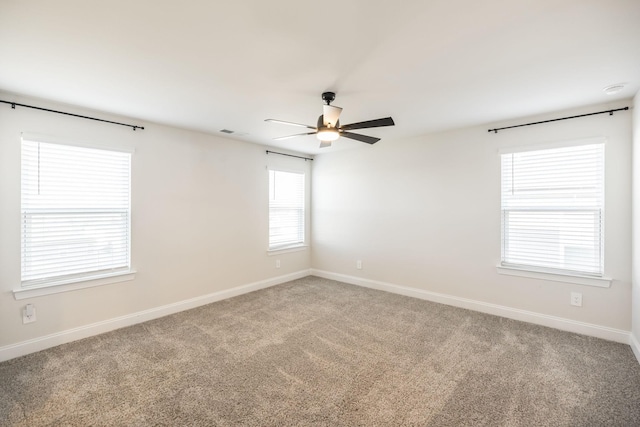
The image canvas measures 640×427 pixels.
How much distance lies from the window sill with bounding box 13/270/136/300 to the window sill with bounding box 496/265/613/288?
4.56 m

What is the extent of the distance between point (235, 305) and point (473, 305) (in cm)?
323

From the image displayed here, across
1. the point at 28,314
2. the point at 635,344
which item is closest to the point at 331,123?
the point at 28,314

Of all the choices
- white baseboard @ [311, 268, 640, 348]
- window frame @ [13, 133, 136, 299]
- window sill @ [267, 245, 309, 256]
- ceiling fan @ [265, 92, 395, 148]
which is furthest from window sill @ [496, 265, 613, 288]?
window frame @ [13, 133, 136, 299]

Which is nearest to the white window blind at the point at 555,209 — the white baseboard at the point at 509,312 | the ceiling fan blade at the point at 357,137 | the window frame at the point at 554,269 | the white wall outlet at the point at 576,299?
the window frame at the point at 554,269

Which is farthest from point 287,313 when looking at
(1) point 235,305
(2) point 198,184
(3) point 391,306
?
Result: (2) point 198,184

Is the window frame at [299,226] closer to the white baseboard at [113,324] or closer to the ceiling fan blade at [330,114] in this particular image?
the white baseboard at [113,324]

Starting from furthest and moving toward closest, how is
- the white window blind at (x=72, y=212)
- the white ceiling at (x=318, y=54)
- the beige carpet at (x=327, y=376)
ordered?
the white window blind at (x=72, y=212), the beige carpet at (x=327, y=376), the white ceiling at (x=318, y=54)

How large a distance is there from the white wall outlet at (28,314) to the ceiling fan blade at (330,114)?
331cm

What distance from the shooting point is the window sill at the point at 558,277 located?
3.09 meters

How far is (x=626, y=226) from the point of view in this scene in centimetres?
296

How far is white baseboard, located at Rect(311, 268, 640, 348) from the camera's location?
306 centimetres

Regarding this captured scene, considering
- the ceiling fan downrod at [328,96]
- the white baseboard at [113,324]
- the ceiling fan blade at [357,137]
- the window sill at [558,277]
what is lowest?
the white baseboard at [113,324]

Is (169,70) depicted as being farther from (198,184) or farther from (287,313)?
(287,313)

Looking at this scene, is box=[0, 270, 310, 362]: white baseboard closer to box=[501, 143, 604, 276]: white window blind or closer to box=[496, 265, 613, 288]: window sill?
box=[496, 265, 613, 288]: window sill
